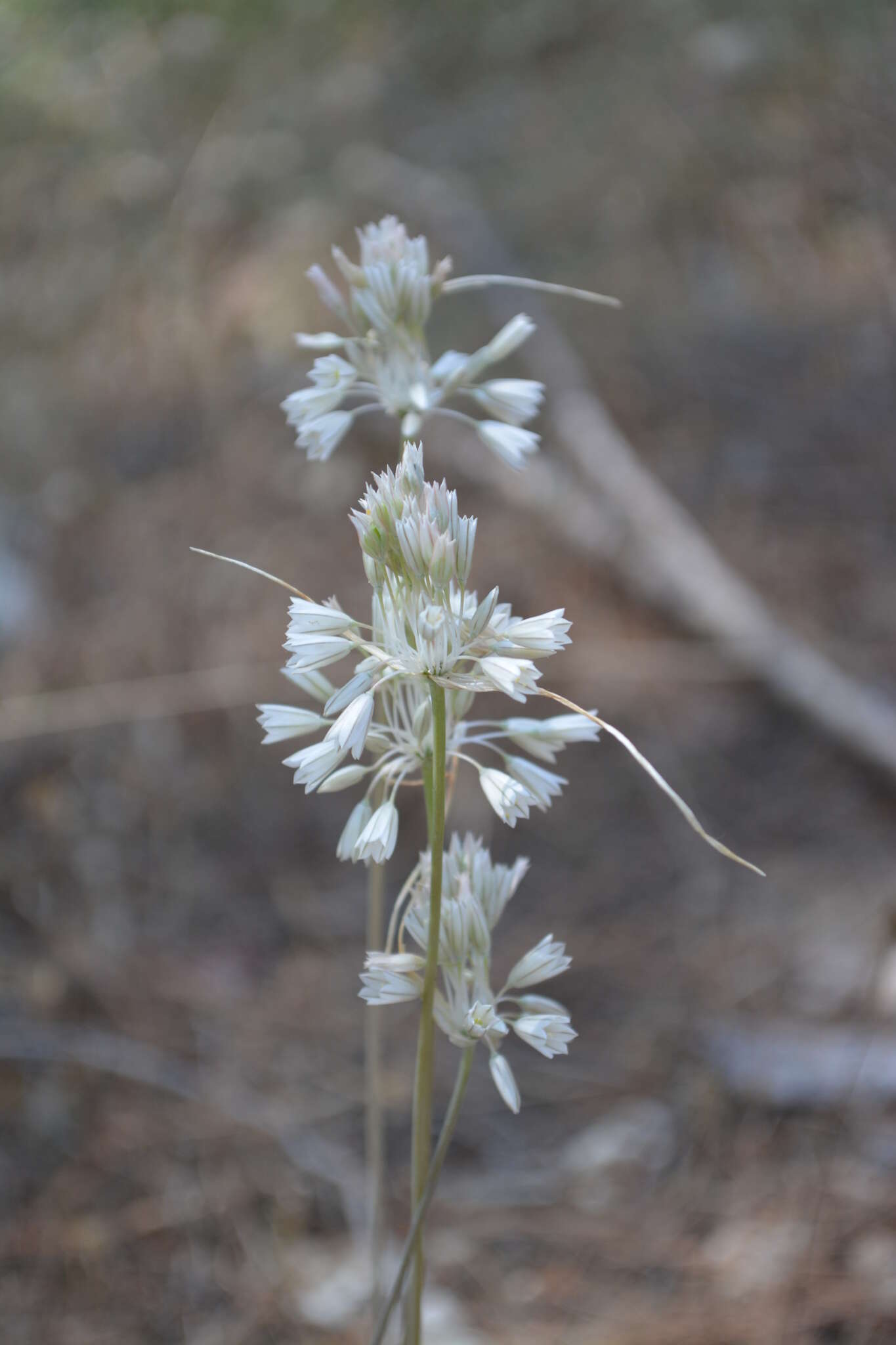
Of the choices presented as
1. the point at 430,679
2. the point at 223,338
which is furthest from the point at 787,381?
the point at 430,679

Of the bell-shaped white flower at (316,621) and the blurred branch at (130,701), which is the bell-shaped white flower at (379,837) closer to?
the bell-shaped white flower at (316,621)

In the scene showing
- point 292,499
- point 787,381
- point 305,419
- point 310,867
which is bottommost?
point 310,867

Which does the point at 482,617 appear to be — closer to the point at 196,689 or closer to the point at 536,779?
the point at 536,779

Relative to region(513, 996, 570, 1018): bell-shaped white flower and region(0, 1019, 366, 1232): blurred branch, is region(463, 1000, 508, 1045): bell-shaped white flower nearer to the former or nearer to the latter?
region(513, 996, 570, 1018): bell-shaped white flower

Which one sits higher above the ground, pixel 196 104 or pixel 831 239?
pixel 196 104

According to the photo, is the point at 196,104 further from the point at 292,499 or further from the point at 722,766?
the point at 722,766

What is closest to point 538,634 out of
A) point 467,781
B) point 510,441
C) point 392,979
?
point 392,979

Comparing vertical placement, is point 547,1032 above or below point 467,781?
below
